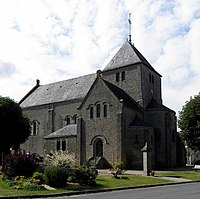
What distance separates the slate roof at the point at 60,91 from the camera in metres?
51.0

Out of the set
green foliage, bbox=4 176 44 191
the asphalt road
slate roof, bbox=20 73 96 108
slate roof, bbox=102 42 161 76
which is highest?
slate roof, bbox=102 42 161 76

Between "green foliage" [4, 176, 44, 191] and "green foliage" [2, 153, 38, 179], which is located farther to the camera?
"green foliage" [2, 153, 38, 179]

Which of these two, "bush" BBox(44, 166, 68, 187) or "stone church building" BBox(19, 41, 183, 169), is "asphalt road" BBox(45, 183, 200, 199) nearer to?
"bush" BBox(44, 166, 68, 187)

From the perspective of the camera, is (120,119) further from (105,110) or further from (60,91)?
(60,91)

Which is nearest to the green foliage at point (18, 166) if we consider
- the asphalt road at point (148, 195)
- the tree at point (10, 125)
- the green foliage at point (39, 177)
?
the green foliage at point (39, 177)

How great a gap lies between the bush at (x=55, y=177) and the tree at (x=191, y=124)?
21.7 m

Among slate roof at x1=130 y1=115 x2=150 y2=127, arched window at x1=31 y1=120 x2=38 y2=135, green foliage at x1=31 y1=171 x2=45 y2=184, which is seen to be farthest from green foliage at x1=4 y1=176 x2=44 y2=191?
arched window at x1=31 y1=120 x2=38 y2=135

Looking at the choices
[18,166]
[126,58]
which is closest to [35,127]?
[126,58]

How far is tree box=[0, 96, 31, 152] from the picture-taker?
39906mm

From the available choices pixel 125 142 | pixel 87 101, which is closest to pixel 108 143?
pixel 125 142

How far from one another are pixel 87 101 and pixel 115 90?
13.4ft

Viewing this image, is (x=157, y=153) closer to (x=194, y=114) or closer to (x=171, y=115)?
(x=171, y=115)

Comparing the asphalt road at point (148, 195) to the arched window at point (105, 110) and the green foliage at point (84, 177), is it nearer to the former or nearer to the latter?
the green foliage at point (84, 177)

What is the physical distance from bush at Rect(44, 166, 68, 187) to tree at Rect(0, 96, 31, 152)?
2289 cm
